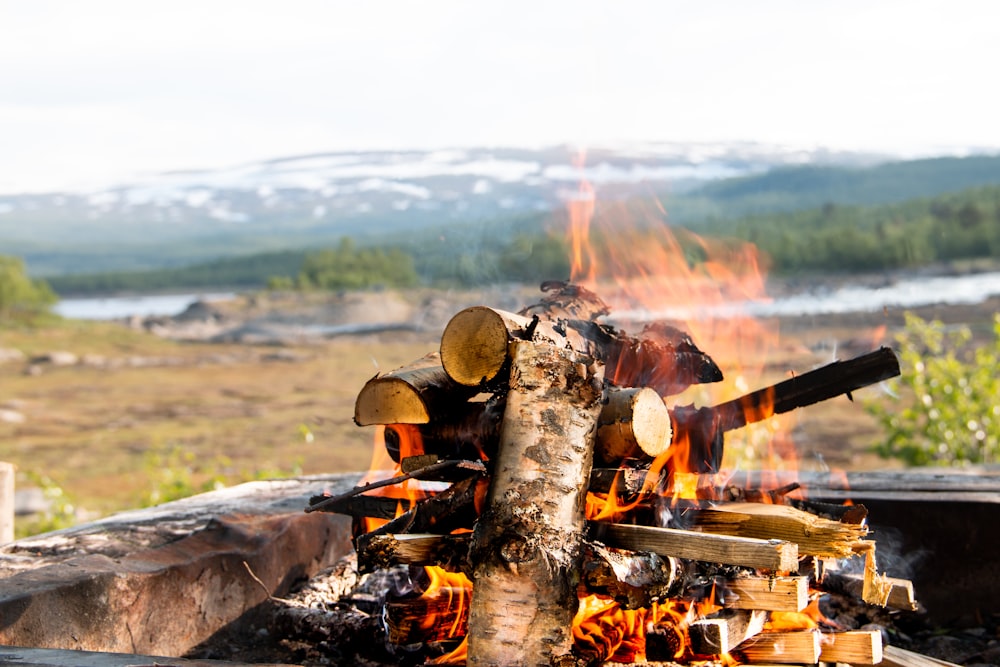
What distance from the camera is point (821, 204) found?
47.3ft

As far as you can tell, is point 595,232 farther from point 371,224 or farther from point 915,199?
point 371,224

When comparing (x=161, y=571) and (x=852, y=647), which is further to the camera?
(x=161, y=571)

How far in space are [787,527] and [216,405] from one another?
33.5ft

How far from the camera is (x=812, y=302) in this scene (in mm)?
13555

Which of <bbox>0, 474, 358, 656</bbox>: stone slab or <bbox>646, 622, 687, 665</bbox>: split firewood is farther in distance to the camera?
<bbox>0, 474, 358, 656</bbox>: stone slab

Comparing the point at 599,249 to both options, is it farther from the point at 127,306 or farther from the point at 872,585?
the point at 127,306

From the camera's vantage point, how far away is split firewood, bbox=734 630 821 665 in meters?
2.52

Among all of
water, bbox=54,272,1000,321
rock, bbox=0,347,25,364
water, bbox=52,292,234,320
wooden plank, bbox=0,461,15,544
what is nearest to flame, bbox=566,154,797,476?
water, bbox=54,272,1000,321

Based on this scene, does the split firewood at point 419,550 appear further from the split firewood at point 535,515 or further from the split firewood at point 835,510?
the split firewood at point 835,510

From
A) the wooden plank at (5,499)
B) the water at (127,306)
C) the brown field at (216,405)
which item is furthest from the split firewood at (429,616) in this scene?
the water at (127,306)

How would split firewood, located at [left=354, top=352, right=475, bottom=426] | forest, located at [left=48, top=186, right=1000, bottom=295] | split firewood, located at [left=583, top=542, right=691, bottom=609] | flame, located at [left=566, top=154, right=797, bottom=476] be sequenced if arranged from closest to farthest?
split firewood, located at [left=583, top=542, right=691, bottom=609]
split firewood, located at [left=354, top=352, right=475, bottom=426]
flame, located at [left=566, top=154, right=797, bottom=476]
forest, located at [left=48, top=186, right=1000, bottom=295]

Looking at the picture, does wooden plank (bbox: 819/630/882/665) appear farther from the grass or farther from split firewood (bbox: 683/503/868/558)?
the grass

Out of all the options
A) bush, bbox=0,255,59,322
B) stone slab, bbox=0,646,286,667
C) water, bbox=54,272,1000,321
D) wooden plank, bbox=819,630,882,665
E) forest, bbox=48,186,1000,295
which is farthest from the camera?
bush, bbox=0,255,59,322

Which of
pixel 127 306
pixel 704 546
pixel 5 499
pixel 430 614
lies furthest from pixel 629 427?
pixel 127 306
